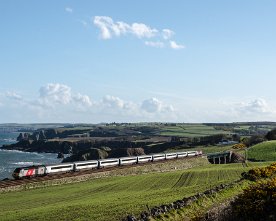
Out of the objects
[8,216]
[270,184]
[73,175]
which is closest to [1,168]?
[73,175]

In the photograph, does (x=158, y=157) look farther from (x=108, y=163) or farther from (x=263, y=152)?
(x=263, y=152)

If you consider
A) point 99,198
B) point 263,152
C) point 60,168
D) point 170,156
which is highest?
point 263,152

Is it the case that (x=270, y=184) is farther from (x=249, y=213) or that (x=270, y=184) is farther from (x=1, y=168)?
(x=1, y=168)

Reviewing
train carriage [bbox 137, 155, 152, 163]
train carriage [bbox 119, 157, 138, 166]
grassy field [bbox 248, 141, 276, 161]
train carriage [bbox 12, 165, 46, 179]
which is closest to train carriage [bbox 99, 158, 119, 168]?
train carriage [bbox 119, 157, 138, 166]

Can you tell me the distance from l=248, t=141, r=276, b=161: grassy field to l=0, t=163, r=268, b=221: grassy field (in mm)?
35233

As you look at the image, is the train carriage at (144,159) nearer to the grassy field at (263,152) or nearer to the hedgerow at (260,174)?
the grassy field at (263,152)

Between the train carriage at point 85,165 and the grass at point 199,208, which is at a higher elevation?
the grass at point 199,208

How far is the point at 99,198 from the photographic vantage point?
3164 cm

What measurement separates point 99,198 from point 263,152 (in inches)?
2516

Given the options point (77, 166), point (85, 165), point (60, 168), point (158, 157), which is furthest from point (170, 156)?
point (60, 168)

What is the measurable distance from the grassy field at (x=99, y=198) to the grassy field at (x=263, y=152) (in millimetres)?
35233

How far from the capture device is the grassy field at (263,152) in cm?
8250

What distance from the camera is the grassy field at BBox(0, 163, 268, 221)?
2400cm

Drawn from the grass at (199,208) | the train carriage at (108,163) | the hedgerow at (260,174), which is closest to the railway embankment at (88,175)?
the train carriage at (108,163)
